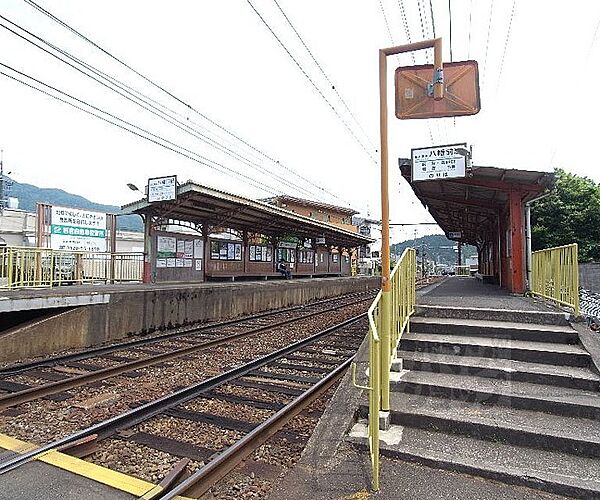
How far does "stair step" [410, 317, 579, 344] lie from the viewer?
4.98 meters

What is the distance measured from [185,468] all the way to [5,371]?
4867 millimetres

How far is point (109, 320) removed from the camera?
33.5ft

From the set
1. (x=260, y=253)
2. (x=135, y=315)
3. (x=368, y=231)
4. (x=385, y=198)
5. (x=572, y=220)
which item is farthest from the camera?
(x=368, y=231)

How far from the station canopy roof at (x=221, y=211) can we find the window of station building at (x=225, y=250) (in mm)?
759

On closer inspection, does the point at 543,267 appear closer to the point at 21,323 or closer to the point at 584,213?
the point at 21,323

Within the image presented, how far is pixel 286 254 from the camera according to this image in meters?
24.5

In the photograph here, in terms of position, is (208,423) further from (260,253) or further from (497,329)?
(260,253)

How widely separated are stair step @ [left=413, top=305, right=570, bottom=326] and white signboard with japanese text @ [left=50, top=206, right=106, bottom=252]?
13777mm

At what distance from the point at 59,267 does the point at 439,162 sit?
1110cm

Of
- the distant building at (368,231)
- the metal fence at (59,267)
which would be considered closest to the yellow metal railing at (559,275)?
the metal fence at (59,267)

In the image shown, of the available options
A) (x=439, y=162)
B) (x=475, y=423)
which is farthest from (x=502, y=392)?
(x=439, y=162)

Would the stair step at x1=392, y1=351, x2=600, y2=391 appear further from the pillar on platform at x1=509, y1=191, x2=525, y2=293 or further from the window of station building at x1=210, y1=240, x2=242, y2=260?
the window of station building at x1=210, y1=240, x2=242, y2=260

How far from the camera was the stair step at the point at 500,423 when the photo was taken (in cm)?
335

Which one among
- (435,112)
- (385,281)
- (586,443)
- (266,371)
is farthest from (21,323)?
(586,443)
